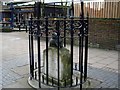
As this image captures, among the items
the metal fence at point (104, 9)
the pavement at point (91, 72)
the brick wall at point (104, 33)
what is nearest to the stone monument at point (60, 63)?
the pavement at point (91, 72)

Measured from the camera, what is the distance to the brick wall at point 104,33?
7.42 m

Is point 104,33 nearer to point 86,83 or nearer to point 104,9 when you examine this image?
point 104,9

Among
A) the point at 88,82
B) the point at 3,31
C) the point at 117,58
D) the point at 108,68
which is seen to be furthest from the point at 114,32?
the point at 3,31

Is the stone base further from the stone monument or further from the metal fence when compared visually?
the metal fence

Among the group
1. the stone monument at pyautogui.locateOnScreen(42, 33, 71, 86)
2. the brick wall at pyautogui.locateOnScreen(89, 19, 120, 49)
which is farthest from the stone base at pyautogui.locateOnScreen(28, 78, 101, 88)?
the brick wall at pyautogui.locateOnScreen(89, 19, 120, 49)

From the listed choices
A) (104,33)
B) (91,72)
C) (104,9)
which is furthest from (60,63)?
(104,9)

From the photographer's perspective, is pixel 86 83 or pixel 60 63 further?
pixel 86 83

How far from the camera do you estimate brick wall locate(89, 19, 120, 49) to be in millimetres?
7416

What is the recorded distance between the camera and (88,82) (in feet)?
12.3

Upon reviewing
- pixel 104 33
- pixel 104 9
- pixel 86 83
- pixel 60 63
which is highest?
pixel 104 9

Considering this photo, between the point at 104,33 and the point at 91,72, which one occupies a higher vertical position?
the point at 104,33

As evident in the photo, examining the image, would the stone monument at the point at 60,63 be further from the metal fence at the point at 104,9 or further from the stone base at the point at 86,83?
the metal fence at the point at 104,9

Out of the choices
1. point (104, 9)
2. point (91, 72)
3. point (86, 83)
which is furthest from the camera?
point (104, 9)

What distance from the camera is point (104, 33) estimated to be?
305 inches
